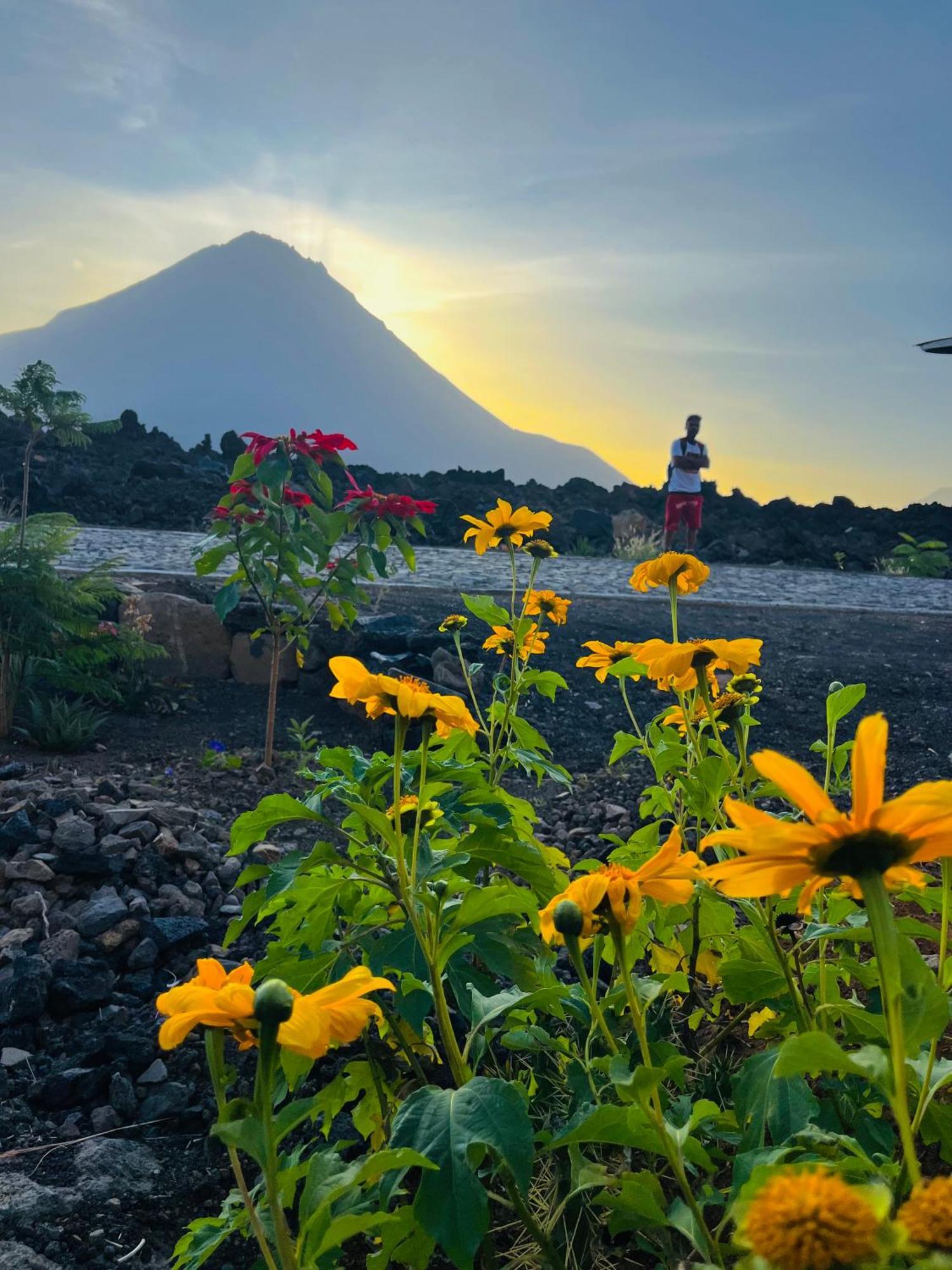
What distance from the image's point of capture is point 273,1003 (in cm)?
82

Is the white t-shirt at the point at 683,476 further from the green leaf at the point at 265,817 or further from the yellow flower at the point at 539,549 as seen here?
the green leaf at the point at 265,817

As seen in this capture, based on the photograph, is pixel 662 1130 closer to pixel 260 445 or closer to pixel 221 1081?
pixel 221 1081

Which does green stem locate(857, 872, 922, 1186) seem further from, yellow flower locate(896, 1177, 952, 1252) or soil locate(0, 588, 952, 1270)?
soil locate(0, 588, 952, 1270)

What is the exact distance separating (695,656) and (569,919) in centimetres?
57

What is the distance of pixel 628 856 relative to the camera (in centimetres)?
200

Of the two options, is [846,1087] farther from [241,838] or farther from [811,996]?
[241,838]

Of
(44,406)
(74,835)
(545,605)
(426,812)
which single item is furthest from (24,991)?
(44,406)

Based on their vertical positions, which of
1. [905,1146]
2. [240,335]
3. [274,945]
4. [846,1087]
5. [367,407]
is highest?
[240,335]

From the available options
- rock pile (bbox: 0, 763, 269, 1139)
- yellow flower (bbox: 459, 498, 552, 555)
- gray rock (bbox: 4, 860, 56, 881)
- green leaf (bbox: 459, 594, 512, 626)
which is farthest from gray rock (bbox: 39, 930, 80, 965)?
yellow flower (bbox: 459, 498, 552, 555)

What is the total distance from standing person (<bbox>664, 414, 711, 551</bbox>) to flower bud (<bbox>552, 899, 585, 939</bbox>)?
1098 centimetres

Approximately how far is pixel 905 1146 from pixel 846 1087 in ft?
2.27

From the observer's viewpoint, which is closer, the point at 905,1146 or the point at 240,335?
the point at 905,1146

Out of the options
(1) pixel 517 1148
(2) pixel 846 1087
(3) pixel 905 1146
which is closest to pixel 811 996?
(2) pixel 846 1087

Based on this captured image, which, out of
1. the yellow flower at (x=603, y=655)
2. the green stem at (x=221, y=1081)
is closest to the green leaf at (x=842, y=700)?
the yellow flower at (x=603, y=655)
